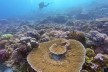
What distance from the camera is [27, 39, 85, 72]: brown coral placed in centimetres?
525

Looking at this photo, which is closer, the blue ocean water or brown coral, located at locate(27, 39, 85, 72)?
brown coral, located at locate(27, 39, 85, 72)

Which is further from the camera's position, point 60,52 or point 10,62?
point 10,62

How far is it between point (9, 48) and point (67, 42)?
9.63ft

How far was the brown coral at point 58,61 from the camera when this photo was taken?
17.2 feet

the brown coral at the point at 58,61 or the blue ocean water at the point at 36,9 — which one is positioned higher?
the brown coral at the point at 58,61

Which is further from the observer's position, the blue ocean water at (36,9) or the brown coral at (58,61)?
the blue ocean water at (36,9)

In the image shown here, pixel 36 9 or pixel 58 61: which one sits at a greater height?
pixel 58 61

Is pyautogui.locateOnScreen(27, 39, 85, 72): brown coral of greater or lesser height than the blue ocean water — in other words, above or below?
above

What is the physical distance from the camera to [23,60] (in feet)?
19.8

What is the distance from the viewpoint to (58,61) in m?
5.59

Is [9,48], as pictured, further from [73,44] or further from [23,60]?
[73,44]

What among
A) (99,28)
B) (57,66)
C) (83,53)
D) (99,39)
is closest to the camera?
(57,66)

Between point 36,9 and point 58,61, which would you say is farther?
point 36,9

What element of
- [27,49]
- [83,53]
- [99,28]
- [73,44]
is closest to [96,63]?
[83,53]
